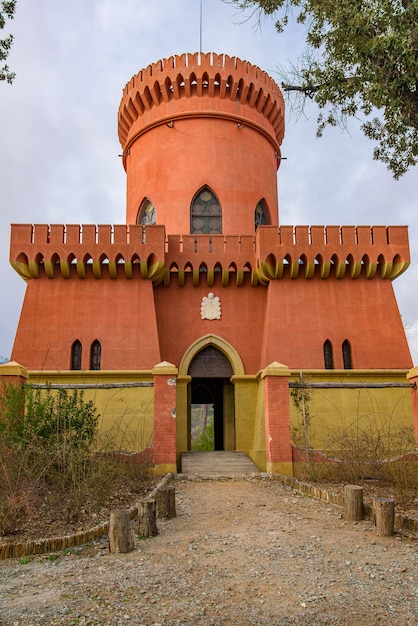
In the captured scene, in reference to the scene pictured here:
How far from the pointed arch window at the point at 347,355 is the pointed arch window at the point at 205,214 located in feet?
17.2

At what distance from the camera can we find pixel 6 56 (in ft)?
25.1

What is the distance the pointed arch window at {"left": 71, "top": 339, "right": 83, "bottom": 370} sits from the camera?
14719 mm

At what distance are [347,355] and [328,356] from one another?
0.53 metres

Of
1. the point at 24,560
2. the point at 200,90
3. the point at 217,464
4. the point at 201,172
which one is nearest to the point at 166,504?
the point at 24,560

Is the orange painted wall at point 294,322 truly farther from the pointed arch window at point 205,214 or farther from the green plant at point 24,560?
the green plant at point 24,560

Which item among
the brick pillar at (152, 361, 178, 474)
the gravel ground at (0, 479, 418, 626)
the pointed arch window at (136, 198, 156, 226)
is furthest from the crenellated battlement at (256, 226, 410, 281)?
the gravel ground at (0, 479, 418, 626)

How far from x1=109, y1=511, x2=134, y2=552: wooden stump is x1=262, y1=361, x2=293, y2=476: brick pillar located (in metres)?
6.24

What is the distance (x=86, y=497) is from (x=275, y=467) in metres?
4.97

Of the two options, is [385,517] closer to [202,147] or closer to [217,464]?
[217,464]

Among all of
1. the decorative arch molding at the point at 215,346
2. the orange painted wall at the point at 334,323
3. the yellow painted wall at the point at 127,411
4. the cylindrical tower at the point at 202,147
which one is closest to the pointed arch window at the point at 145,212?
the cylindrical tower at the point at 202,147

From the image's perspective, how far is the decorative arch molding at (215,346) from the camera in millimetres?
15367

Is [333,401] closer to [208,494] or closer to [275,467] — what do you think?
[275,467]

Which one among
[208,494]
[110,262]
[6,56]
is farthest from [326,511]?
[110,262]

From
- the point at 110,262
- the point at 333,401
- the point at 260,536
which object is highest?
the point at 110,262
